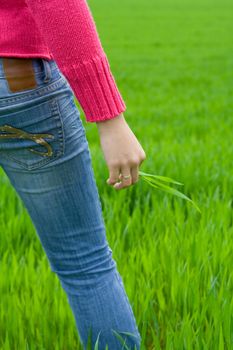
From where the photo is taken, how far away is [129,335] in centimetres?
171

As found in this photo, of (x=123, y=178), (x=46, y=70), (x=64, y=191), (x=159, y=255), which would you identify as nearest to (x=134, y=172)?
(x=123, y=178)

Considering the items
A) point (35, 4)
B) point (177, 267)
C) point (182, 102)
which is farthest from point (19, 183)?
point (182, 102)

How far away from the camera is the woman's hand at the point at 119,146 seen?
55.6 inches

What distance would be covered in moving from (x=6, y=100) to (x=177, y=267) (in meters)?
1.24

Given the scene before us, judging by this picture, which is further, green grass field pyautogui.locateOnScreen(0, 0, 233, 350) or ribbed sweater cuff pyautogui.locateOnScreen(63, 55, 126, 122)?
green grass field pyautogui.locateOnScreen(0, 0, 233, 350)

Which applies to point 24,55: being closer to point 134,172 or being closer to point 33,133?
point 33,133

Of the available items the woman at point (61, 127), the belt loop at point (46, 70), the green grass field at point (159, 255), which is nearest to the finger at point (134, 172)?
the woman at point (61, 127)

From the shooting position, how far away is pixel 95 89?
1425mm

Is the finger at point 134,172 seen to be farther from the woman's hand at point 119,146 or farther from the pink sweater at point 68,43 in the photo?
the pink sweater at point 68,43

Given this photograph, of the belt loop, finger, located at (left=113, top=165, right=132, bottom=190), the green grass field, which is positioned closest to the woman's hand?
finger, located at (left=113, top=165, right=132, bottom=190)

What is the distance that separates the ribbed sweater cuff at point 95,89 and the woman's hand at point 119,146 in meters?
0.02

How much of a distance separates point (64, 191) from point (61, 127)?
5.4 inches

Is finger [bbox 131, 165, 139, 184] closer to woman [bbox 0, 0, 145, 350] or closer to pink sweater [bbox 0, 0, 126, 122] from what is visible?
woman [bbox 0, 0, 145, 350]

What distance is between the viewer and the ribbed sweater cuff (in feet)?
4.61
